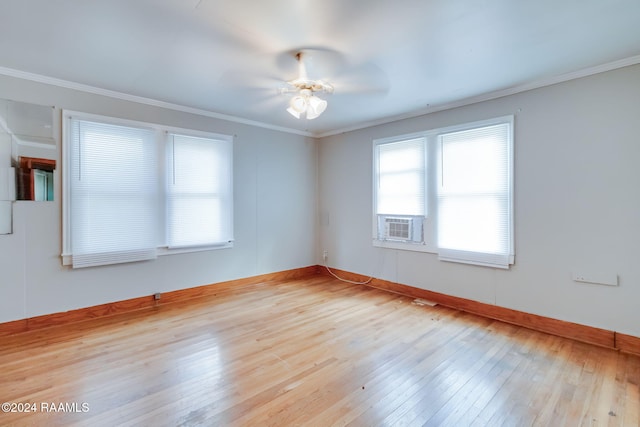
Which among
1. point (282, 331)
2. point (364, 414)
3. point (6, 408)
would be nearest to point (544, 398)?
point (364, 414)

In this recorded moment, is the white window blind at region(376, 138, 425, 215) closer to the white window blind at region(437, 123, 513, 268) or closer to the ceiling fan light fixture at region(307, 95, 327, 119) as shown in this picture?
the white window blind at region(437, 123, 513, 268)

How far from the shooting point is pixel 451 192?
3887mm

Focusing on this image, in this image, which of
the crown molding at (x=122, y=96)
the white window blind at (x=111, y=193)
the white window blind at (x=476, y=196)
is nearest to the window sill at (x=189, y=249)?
the white window blind at (x=111, y=193)

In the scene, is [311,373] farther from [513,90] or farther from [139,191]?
[513,90]

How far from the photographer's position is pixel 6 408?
1900mm

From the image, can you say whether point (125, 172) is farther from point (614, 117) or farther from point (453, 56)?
point (614, 117)

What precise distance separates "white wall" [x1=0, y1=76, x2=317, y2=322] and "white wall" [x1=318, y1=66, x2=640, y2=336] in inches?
101

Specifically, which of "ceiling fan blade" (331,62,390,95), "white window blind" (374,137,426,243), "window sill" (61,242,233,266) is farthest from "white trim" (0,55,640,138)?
"window sill" (61,242,233,266)

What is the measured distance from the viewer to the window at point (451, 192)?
3.47 m

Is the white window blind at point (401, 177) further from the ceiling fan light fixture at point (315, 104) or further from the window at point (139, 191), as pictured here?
the window at point (139, 191)

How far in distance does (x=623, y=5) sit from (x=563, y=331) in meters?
2.82

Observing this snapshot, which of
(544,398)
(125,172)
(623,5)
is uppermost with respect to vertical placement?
(623,5)

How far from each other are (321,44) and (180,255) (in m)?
3.24

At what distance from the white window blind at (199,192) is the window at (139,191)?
0.01 meters
